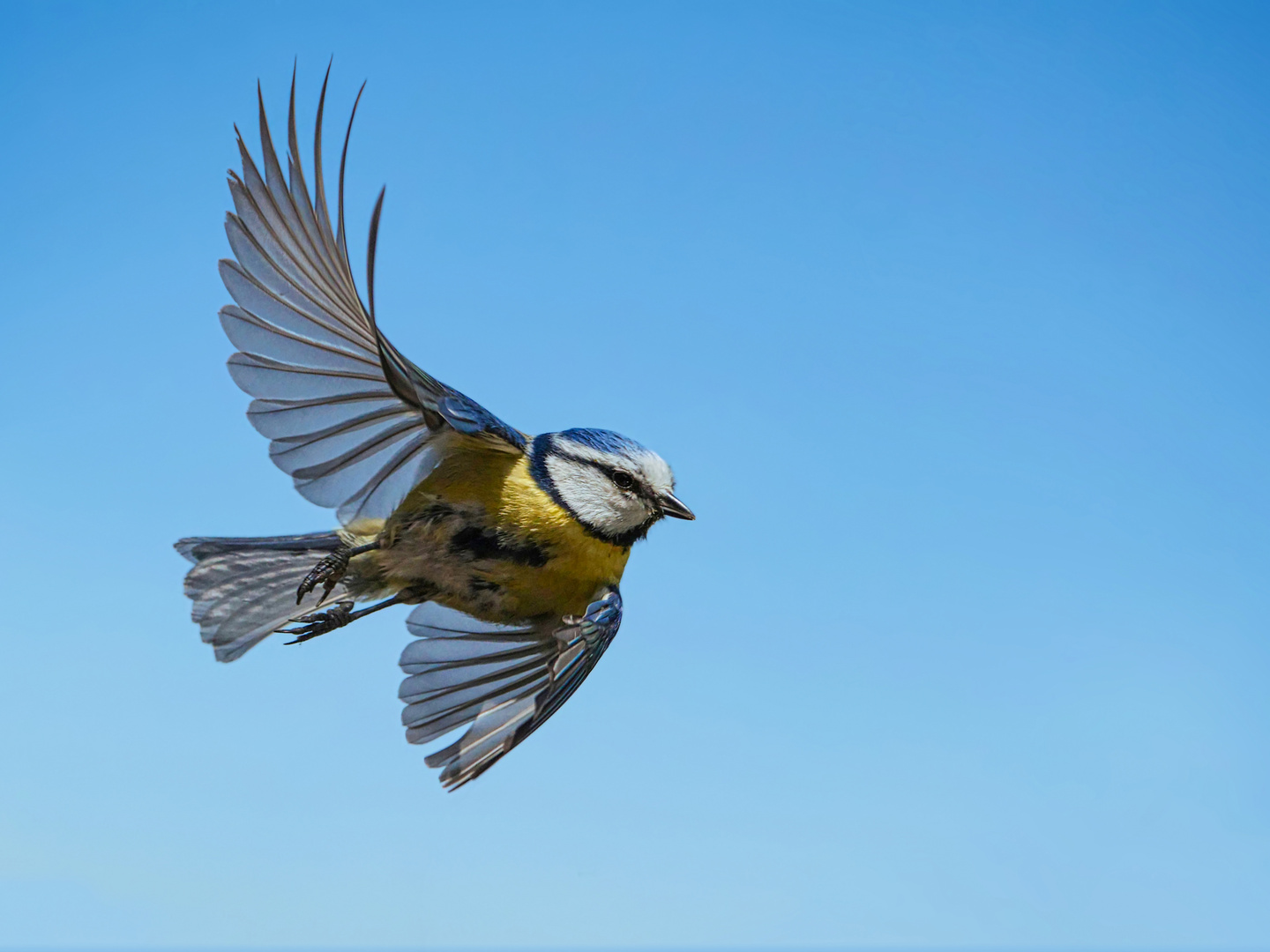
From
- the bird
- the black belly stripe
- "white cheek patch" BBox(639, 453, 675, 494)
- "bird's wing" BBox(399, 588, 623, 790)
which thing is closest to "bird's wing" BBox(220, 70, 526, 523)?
the bird

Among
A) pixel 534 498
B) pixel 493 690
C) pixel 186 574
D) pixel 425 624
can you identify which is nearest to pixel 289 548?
pixel 186 574

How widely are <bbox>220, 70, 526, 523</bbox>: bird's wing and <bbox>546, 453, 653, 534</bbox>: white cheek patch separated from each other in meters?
0.14

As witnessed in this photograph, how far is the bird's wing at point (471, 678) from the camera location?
3.38 meters

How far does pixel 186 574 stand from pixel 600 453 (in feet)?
5.06

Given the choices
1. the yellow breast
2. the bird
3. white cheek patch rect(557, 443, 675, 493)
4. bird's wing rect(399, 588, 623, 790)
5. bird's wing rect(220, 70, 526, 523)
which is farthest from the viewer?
bird's wing rect(399, 588, 623, 790)

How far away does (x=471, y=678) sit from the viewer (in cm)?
354

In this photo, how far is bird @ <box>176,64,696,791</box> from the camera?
2.95m

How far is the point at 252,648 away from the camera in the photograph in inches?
142

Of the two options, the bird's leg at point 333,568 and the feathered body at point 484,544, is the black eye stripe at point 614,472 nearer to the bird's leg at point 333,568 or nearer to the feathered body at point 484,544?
the feathered body at point 484,544

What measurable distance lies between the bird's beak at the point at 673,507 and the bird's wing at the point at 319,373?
446mm

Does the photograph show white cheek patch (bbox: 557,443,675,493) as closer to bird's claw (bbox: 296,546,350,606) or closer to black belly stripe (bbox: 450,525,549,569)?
black belly stripe (bbox: 450,525,549,569)

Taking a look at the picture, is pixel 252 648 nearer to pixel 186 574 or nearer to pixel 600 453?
pixel 186 574

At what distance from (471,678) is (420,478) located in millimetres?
742

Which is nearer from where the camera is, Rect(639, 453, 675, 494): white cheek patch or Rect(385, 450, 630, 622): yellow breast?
Rect(385, 450, 630, 622): yellow breast
